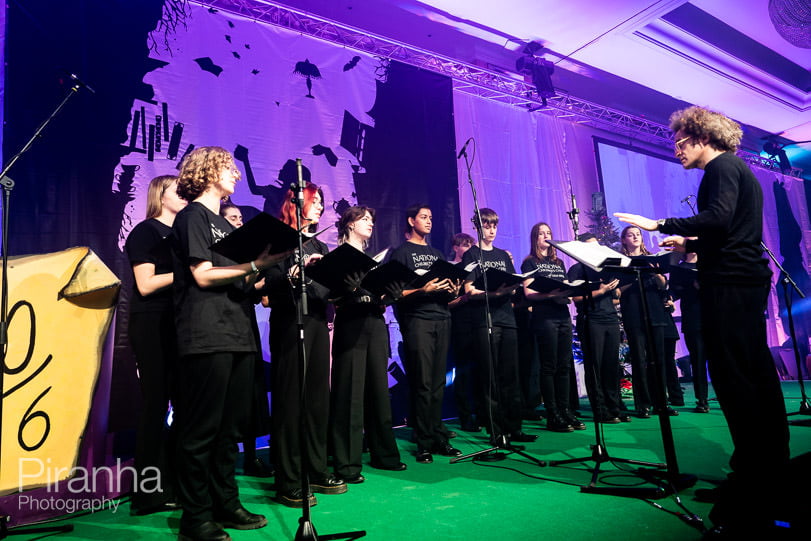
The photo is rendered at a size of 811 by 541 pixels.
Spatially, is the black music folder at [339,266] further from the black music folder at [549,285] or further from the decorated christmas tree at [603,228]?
the decorated christmas tree at [603,228]

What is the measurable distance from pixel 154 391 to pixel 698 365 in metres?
5.36

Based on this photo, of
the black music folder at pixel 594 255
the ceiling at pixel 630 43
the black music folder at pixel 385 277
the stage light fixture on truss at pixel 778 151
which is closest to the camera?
the black music folder at pixel 594 255

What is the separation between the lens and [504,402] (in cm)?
433

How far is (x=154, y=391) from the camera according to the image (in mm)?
2785

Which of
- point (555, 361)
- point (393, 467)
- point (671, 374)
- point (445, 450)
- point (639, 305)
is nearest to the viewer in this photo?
point (393, 467)

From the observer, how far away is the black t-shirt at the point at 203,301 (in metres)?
2.16

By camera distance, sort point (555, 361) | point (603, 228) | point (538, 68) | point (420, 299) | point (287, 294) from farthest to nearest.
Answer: point (603, 228), point (538, 68), point (555, 361), point (420, 299), point (287, 294)

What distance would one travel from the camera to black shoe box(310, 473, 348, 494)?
293 centimetres

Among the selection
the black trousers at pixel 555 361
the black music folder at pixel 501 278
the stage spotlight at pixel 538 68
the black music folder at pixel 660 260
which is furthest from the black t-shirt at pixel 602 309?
the stage spotlight at pixel 538 68

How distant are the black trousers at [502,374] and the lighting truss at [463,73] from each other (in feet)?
11.4

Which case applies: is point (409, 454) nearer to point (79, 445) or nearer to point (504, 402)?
point (504, 402)

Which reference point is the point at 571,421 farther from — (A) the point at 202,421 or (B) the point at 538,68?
(B) the point at 538,68

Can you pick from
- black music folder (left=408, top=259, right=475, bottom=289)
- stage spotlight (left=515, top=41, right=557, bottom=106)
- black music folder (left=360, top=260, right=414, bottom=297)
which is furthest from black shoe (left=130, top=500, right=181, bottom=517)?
stage spotlight (left=515, top=41, right=557, bottom=106)

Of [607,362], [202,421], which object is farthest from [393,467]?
[607,362]
